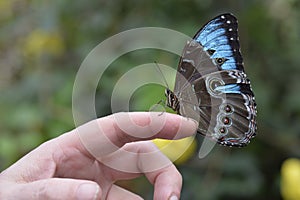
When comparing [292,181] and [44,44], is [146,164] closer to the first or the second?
[292,181]

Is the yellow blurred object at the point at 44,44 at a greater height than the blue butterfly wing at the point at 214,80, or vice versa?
the blue butterfly wing at the point at 214,80

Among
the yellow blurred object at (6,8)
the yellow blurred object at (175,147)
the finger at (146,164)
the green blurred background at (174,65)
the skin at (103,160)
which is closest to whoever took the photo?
the skin at (103,160)

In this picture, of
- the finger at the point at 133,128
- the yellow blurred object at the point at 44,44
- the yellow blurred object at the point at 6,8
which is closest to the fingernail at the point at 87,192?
the finger at the point at 133,128

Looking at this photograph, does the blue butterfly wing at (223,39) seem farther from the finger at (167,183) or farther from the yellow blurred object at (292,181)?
the yellow blurred object at (292,181)

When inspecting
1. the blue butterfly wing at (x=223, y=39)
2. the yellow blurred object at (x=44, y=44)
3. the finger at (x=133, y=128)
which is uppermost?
the blue butterfly wing at (x=223, y=39)

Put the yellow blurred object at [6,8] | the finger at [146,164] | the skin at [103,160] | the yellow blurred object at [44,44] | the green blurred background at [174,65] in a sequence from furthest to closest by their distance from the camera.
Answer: the yellow blurred object at [6,8], the yellow blurred object at [44,44], the green blurred background at [174,65], the finger at [146,164], the skin at [103,160]

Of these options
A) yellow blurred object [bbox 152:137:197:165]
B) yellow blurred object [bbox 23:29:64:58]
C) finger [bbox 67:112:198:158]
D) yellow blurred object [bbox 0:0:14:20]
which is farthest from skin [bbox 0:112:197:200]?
yellow blurred object [bbox 0:0:14:20]

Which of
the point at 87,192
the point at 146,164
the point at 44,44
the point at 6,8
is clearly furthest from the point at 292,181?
the point at 6,8
